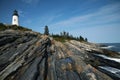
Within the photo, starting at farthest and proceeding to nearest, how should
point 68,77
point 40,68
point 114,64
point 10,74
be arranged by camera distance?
point 114,64 → point 40,68 → point 68,77 → point 10,74

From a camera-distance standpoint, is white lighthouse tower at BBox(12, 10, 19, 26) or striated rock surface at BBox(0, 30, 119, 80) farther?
white lighthouse tower at BBox(12, 10, 19, 26)

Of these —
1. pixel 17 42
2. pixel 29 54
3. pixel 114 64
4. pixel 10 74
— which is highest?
pixel 17 42

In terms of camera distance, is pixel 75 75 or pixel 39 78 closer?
pixel 39 78

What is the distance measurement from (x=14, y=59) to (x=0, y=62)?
2.51 m

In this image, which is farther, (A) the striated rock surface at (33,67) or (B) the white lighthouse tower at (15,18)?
(B) the white lighthouse tower at (15,18)

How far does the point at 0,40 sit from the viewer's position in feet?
87.4

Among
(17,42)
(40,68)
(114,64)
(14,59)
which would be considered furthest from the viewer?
(114,64)

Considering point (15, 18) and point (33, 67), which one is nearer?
point (33, 67)

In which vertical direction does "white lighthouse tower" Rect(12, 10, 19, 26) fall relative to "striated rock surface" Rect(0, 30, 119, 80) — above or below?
above

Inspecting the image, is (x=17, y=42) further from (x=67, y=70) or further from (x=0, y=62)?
(x=67, y=70)

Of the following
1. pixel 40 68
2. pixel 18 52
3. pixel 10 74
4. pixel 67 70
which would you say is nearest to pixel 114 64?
pixel 67 70

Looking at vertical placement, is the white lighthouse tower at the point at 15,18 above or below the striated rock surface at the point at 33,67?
above

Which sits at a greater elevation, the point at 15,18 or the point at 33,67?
the point at 15,18

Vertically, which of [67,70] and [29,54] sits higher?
[29,54]
